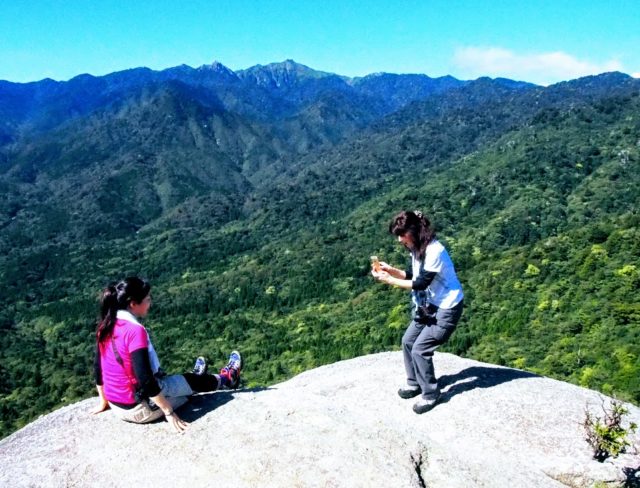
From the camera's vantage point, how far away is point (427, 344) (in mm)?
10469

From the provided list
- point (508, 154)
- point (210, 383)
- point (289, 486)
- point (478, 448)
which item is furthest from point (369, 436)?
point (508, 154)

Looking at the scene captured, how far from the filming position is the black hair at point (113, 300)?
28.6 ft

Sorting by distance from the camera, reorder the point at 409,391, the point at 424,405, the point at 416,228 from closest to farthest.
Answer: the point at 416,228, the point at 424,405, the point at 409,391

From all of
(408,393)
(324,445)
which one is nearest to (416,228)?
(408,393)

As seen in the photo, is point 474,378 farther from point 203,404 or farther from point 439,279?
point 203,404

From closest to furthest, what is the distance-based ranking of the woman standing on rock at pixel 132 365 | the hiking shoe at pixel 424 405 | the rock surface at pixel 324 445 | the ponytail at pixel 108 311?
1. the rock surface at pixel 324 445
2. the woman standing on rock at pixel 132 365
3. the ponytail at pixel 108 311
4. the hiking shoe at pixel 424 405

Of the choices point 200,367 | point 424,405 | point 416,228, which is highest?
point 416,228

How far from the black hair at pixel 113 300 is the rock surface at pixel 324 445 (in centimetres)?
193

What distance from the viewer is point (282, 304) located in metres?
134

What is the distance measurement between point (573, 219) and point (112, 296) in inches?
5123

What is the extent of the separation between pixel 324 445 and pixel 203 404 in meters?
2.61

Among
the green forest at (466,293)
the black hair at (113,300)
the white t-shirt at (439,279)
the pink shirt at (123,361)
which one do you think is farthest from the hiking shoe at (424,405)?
the green forest at (466,293)

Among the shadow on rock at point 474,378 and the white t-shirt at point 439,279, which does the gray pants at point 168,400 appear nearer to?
the white t-shirt at point 439,279

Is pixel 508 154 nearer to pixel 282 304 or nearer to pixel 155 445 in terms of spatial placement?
pixel 282 304
